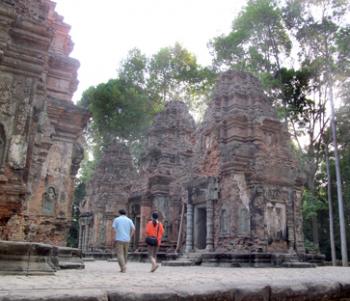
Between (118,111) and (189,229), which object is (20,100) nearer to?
(189,229)

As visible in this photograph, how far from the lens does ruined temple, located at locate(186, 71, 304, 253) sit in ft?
41.3

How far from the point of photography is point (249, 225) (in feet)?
40.7

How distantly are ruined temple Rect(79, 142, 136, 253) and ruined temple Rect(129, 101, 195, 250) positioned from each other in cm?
157

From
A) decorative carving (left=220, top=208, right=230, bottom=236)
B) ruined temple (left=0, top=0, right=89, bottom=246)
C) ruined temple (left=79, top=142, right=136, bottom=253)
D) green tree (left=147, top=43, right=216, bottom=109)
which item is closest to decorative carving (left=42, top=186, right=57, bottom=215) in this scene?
ruined temple (left=0, top=0, right=89, bottom=246)

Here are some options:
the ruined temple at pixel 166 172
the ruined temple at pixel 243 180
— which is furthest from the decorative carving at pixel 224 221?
the ruined temple at pixel 166 172

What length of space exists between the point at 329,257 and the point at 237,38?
15650 millimetres

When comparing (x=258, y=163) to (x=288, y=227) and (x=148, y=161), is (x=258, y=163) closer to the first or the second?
(x=288, y=227)

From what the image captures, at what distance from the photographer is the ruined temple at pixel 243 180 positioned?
→ 12.6 meters

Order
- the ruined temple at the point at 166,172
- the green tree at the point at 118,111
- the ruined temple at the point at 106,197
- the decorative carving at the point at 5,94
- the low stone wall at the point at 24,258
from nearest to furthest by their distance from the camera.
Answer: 1. the low stone wall at the point at 24,258
2. the decorative carving at the point at 5,94
3. the ruined temple at the point at 166,172
4. the ruined temple at the point at 106,197
5. the green tree at the point at 118,111

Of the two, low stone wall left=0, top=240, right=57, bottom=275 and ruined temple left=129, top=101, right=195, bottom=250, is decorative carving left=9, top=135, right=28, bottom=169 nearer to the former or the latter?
low stone wall left=0, top=240, right=57, bottom=275

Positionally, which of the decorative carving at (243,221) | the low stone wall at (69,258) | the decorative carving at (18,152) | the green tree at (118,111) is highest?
the green tree at (118,111)

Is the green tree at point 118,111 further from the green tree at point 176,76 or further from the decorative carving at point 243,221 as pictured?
the decorative carving at point 243,221

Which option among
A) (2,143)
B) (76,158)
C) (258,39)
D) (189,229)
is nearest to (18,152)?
(2,143)

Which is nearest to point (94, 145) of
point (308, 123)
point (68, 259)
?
point (308, 123)
